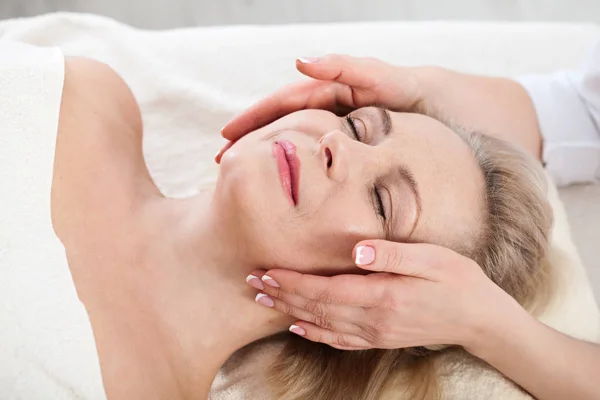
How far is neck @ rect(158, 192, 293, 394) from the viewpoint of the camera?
1275 mm

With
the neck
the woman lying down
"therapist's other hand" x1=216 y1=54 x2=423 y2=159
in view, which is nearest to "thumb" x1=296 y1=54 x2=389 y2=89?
"therapist's other hand" x1=216 y1=54 x2=423 y2=159

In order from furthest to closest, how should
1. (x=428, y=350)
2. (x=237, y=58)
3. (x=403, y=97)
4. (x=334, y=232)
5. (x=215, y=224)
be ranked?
1. (x=237, y=58)
2. (x=403, y=97)
3. (x=428, y=350)
4. (x=215, y=224)
5. (x=334, y=232)

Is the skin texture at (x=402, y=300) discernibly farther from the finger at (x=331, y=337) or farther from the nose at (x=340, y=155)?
the nose at (x=340, y=155)

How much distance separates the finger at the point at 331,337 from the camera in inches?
45.7

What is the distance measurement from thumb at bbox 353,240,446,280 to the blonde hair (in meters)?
0.27

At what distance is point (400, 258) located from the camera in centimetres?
106

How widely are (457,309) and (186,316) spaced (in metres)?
0.54

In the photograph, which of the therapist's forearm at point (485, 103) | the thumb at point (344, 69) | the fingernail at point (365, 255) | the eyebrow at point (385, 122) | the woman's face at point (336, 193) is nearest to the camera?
the fingernail at point (365, 255)

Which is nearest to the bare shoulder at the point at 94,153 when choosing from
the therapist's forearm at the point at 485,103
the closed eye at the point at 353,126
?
the closed eye at the point at 353,126

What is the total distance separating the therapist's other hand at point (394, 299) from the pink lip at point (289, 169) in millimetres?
146

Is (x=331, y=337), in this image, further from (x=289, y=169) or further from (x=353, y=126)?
(x=353, y=126)

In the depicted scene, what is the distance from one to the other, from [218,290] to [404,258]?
0.42 metres

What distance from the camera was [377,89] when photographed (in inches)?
58.2

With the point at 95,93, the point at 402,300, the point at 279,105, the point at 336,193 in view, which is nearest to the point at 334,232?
the point at 336,193
